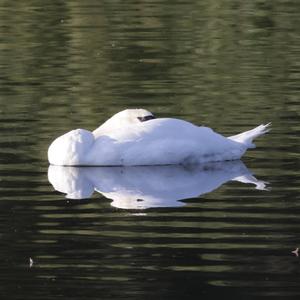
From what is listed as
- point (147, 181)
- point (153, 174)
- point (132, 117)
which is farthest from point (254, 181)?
point (132, 117)

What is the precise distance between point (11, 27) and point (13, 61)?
5.41m

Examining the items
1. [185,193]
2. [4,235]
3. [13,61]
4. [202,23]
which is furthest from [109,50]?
[4,235]

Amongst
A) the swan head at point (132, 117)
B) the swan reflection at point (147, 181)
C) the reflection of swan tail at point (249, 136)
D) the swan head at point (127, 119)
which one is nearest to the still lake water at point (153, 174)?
the swan reflection at point (147, 181)

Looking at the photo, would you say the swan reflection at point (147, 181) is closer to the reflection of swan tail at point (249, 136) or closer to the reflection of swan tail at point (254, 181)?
the reflection of swan tail at point (254, 181)

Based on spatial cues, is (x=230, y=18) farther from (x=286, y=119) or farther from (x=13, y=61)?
(x=286, y=119)

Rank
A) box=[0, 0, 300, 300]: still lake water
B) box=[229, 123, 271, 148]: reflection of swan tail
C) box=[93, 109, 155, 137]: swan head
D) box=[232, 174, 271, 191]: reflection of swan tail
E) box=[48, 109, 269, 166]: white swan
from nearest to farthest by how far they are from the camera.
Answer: box=[0, 0, 300, 300]: still lake water
box=[232, 174, 271, 191]: reflection of swan tail
box=[48, 109, 269, 166]: white swan
box=[229, 123, 271, 148]: reflection of swan tail
box=[93, 109, 155, 137]: swan head

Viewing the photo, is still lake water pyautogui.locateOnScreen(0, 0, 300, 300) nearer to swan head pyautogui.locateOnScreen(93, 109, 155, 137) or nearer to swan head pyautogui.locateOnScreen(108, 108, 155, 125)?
swan head pyautogui.locateOnScreen(93, 109, 155, 137)

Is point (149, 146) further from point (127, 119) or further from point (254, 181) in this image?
point (254, 181)

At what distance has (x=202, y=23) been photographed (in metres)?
27.5

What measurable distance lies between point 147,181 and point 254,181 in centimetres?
97

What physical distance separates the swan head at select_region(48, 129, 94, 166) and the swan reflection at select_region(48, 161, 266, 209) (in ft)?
0.24

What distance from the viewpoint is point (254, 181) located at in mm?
12461

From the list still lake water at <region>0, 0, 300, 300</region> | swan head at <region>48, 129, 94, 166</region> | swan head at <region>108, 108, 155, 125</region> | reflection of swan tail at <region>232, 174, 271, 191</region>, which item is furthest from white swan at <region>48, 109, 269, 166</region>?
reflection of swan tail at <region>232, 174, 271, 191</region>

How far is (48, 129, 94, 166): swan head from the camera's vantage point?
44.9 ft
